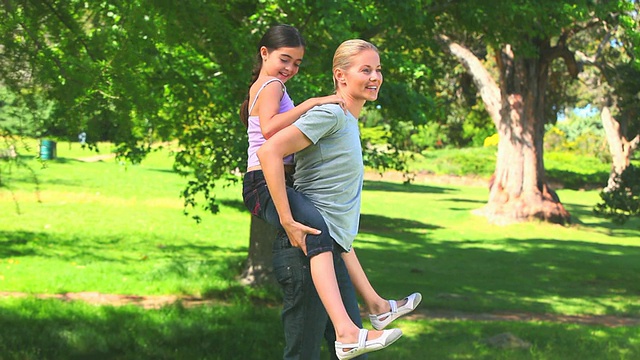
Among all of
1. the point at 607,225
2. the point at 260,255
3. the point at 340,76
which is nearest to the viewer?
the point at 340,76

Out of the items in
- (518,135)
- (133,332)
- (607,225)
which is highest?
(518,135)

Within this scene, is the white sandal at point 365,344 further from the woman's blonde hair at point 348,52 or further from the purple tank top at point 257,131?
the woman's blonde hair at point 348,52

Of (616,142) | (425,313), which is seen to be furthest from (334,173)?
(616,142)

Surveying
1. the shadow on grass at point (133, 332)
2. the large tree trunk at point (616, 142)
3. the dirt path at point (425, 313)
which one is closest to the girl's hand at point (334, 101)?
the shadow on grass at point (133, 332)

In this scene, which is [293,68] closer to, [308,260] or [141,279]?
[308,260]

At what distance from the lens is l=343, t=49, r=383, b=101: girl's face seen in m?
3.65

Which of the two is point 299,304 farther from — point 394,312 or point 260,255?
point 260,255

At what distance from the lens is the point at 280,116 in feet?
11.9

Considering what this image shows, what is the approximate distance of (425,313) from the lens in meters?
12.6

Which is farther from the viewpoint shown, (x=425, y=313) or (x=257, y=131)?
(x=425, y=313)

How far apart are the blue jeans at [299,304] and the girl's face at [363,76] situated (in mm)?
659

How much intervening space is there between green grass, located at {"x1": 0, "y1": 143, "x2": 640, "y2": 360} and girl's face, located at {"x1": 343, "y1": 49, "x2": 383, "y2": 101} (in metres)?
3.67

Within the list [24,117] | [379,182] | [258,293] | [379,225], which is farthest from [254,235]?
[379,182]

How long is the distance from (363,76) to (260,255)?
982 cm
